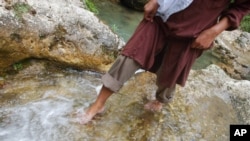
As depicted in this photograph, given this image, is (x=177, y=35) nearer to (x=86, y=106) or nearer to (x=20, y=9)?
(x=86, y=106)

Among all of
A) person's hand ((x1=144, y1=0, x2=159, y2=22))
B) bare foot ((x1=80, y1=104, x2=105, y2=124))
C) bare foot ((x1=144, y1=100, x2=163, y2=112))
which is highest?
person's hand ((x1=144, y1=0, x2=159, y2=22))

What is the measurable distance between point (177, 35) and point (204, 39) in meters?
0.25

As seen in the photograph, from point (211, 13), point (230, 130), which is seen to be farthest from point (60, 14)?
point (230, 130)

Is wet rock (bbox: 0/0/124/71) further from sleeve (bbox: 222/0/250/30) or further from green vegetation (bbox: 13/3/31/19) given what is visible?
sleeve (bbox: 222/0/250/30)

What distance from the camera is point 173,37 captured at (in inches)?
131

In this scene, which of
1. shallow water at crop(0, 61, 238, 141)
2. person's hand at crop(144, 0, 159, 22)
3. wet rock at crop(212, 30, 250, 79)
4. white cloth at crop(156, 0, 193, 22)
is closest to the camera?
white cloth at crop(156, 0, 193, 22)

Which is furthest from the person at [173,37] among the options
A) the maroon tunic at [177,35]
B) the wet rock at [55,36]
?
the wet rock at [55,36]

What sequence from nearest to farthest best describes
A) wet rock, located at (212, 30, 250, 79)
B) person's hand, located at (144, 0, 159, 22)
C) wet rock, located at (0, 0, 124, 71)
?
person's hand, located at (144, 0, 159, 22), wet rock, located at (0, 0, 124, 71), wet rock, located at (212, 30, 250, 79)

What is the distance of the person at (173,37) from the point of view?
3166mm

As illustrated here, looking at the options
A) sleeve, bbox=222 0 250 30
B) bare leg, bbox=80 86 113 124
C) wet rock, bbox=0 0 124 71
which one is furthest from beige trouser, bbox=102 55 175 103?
wet rock, bbox=0 0 124 71

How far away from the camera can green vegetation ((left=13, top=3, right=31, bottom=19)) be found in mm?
4328

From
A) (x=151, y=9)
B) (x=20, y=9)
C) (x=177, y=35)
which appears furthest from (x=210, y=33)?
(x=20, y=9)

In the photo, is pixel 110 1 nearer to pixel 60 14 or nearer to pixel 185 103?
pixel 60 14

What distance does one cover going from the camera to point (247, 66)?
8.41m
